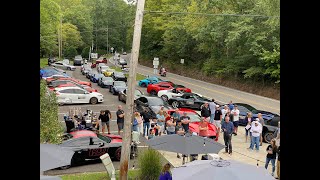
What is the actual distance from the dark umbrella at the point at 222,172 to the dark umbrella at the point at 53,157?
2.66 meters

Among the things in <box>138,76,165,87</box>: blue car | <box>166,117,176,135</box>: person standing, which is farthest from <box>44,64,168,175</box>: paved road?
<box>138,76,165,87</box>: blue car

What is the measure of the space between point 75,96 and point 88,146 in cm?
1477

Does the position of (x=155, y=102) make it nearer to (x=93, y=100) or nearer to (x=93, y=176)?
(x=93, y=100)

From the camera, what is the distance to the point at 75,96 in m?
28.0

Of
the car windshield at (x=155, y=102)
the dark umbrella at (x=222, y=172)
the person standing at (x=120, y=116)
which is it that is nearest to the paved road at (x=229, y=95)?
the car windshield at (x=155, y=102)

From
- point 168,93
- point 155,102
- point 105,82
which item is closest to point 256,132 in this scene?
point 155,102

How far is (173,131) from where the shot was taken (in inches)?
623

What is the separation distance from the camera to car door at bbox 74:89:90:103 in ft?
92.4

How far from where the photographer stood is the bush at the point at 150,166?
38.6 feet

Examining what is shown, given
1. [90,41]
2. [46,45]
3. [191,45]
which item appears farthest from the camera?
[90,41]
